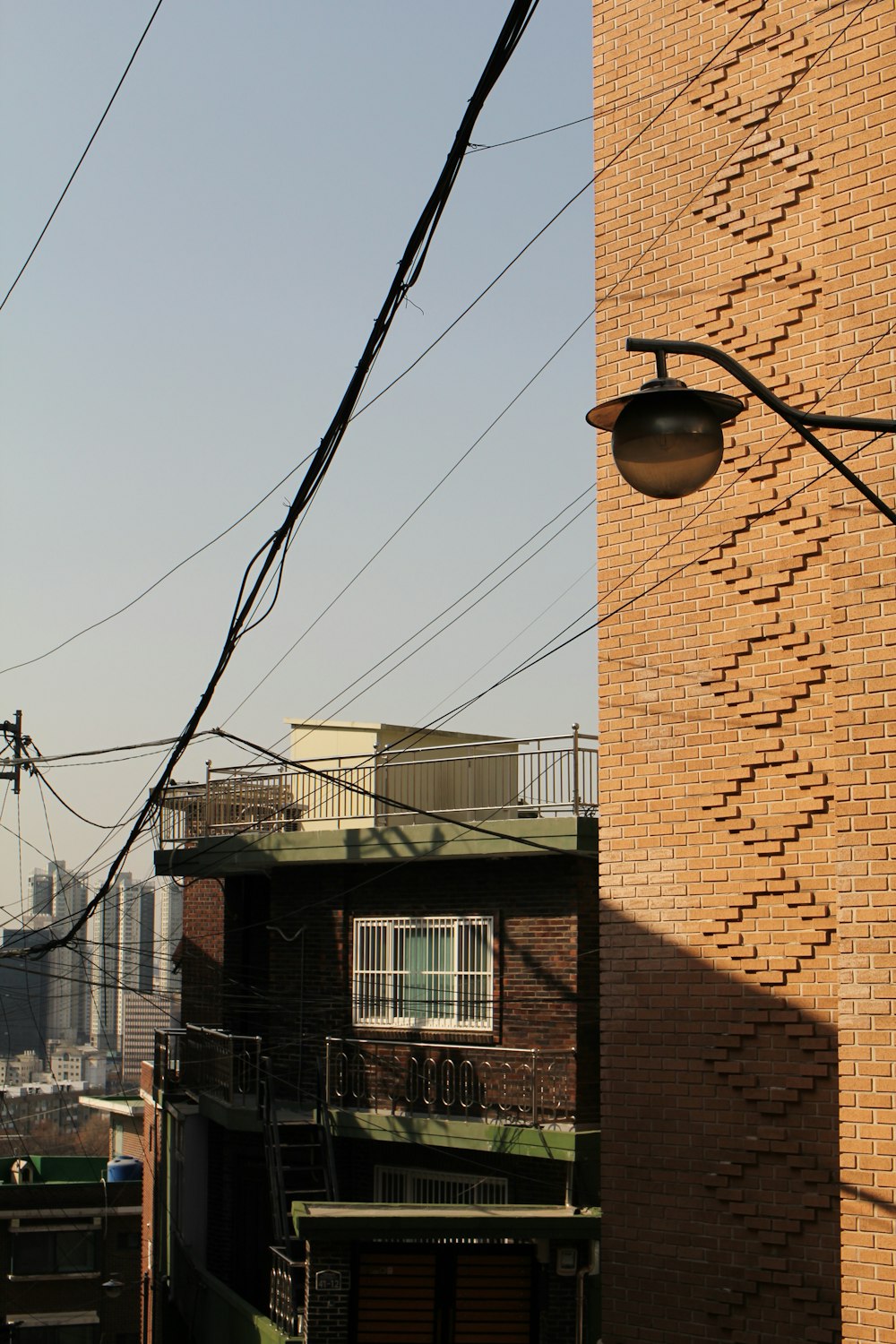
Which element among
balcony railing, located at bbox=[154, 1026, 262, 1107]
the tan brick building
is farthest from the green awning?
the tan brick building

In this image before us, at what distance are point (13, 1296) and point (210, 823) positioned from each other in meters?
18.5

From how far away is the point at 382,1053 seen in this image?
71.7 ft

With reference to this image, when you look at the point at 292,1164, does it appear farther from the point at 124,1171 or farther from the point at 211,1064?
the point at 124,1171

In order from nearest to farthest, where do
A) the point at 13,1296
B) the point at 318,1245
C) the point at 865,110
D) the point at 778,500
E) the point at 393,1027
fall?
1. the point at 865,110
2. the point at 778,500
3. the point at 318,1245
4. the point at 393,1027
5. the point at 13,1296

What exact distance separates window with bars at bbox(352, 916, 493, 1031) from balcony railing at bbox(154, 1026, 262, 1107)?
93.1 inches

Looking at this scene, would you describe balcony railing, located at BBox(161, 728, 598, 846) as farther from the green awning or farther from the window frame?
the window frame

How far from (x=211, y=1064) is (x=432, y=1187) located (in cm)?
585

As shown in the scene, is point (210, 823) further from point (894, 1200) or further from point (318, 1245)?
point (894, 1200)

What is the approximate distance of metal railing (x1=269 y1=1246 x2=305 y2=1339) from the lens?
61.8 feet

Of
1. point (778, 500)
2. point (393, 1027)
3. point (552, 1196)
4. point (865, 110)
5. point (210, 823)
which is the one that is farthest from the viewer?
point (210, 823)

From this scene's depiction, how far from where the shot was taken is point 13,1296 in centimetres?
3678

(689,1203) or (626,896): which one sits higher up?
(626,896)

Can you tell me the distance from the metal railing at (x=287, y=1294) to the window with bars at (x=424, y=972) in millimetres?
3732

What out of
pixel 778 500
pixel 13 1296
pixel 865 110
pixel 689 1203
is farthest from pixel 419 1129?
pixel 13 1296
